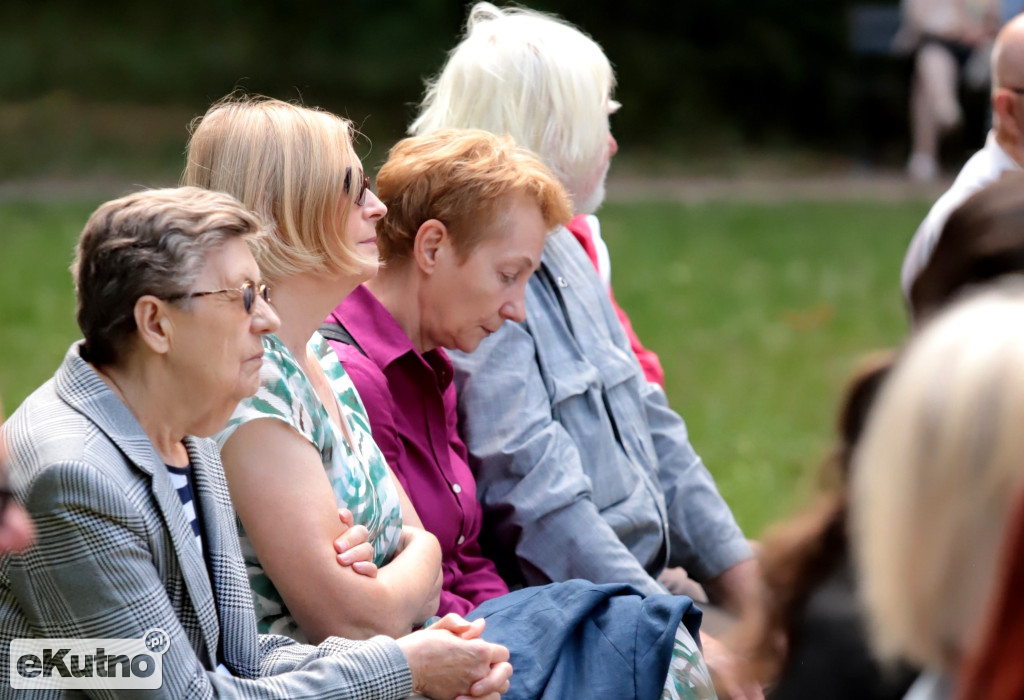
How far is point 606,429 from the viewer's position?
3.04m

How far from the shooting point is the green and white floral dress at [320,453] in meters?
2.22

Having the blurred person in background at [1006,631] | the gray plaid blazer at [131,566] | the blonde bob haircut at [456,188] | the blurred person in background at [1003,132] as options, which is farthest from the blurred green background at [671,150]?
the blurred person in background at [1006,631]

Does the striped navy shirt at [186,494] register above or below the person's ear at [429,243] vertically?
below

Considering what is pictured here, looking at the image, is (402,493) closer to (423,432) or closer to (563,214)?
(423,432)

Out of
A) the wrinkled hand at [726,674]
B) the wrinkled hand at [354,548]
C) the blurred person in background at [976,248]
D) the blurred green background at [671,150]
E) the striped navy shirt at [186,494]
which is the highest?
the blurred person in background at [976,248]

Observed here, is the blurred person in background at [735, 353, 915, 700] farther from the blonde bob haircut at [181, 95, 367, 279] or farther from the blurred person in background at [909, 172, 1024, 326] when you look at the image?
the blonde bob haircut at [181, 95, 367, 279]

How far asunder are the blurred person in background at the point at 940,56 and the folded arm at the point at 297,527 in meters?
10.8

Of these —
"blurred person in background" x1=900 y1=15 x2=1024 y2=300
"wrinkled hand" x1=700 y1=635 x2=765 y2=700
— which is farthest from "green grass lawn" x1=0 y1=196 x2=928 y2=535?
"wrinkled hand" x1=700 y1=635 x2=765 y2=700

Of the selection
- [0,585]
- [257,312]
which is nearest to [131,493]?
[0,585]

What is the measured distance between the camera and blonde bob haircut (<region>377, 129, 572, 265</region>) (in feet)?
8.91

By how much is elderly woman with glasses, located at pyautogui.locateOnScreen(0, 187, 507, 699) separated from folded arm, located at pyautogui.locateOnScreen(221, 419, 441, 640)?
0.08 meters

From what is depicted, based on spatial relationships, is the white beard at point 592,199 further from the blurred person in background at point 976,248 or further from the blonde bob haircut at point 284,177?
the blurred person in background at point 976,248

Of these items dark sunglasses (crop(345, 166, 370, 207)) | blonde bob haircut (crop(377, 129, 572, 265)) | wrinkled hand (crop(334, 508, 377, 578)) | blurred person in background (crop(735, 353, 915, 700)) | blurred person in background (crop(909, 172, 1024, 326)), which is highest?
blurred person in background (crop(909, 172, 1024, 326))

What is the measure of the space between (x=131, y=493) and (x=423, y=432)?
2.99 feet
